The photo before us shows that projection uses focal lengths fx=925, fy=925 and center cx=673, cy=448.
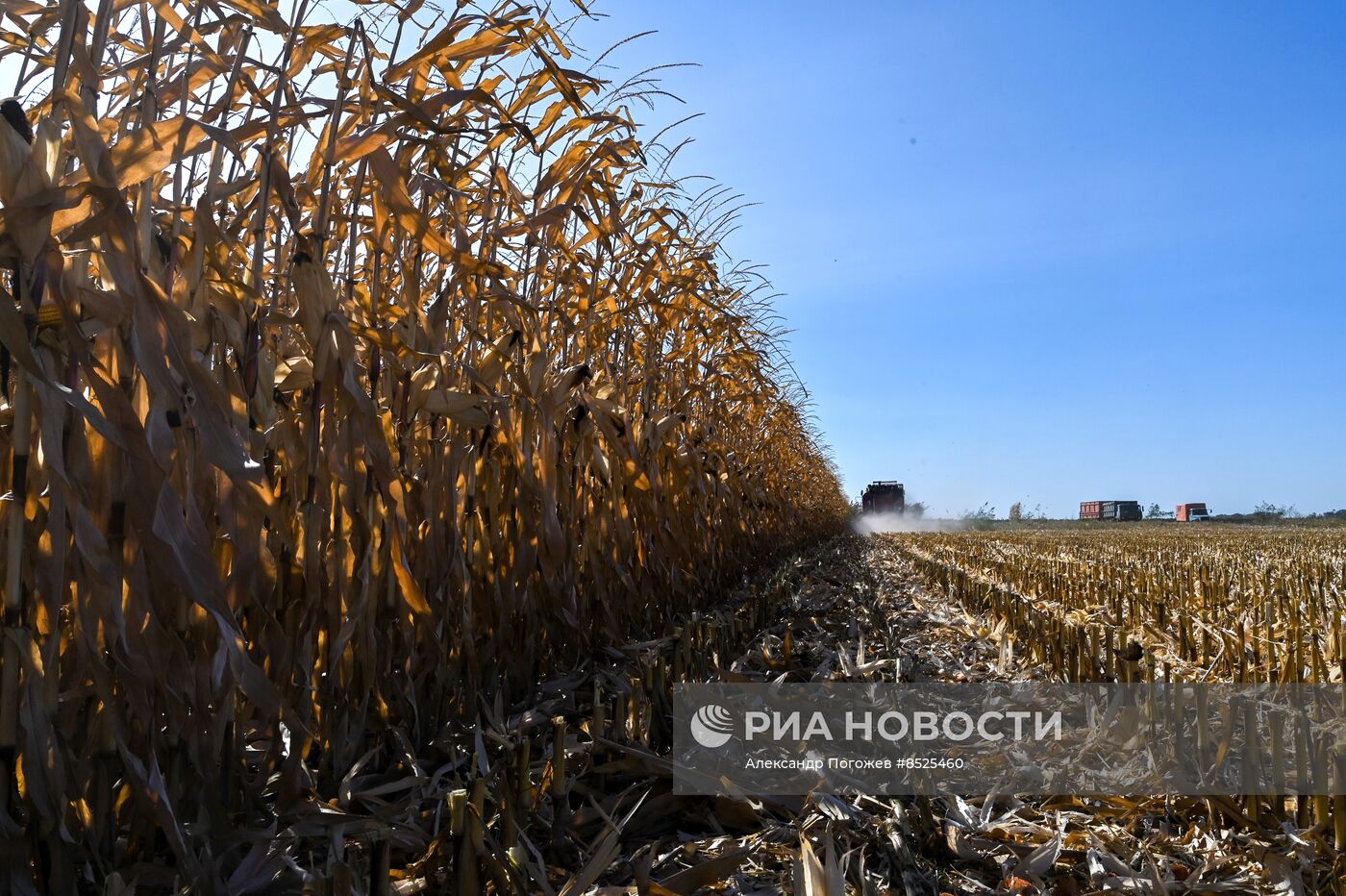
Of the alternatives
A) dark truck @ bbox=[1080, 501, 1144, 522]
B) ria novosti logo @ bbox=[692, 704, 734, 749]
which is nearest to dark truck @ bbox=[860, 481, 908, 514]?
dark truck @ bbox=[1080, 501, 1144, 522]

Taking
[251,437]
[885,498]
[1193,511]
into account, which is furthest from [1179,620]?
[1193,511]

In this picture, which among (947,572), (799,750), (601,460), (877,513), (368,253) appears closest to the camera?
(799,750)

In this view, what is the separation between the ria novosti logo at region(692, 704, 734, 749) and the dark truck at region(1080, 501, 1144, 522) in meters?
49.9

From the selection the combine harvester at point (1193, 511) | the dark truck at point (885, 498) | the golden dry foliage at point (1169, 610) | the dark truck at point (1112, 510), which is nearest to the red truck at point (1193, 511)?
the combine harvester at point (1193, 511)

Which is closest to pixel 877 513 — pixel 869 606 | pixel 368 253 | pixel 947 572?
pixel 947 572

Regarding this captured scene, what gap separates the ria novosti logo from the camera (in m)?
2.31

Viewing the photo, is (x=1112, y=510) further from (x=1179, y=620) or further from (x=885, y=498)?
(x=1179, y=620)

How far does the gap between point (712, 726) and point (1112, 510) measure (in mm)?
54319

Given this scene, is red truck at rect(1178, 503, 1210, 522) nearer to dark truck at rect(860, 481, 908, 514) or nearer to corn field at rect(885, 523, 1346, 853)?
dark truck at rect(860, 481, 908, 514)

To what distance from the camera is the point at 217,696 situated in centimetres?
153

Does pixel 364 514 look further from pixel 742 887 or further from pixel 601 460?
pixel 601 460

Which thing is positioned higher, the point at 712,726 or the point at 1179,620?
the point at 1179,620

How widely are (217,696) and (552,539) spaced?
3.50 ft

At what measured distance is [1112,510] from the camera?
50969 mm
